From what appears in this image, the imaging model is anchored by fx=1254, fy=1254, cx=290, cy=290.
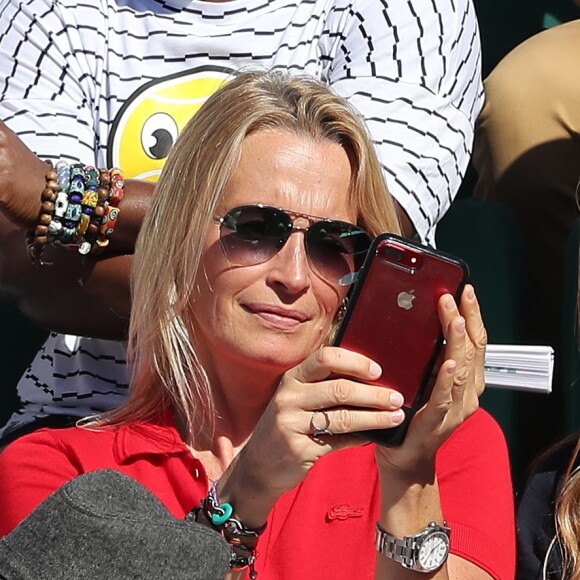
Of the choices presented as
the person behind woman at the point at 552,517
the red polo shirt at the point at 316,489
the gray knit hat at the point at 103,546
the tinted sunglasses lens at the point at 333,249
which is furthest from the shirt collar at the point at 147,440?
the gray knit hat at the point at 103,546

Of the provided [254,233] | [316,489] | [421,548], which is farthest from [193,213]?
[421,548]

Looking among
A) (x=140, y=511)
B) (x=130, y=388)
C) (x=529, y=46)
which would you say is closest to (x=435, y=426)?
(x=140, y=511)

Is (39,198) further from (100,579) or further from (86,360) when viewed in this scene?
(100,579)

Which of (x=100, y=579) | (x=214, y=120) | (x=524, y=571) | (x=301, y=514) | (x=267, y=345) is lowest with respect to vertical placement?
(x=524, y=571)

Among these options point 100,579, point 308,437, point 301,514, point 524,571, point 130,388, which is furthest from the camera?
point 130,388

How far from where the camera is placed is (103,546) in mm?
1070

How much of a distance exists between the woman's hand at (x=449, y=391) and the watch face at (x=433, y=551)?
0.28ft

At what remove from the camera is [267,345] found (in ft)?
6.31

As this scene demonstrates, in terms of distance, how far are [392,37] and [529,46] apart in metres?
0.57

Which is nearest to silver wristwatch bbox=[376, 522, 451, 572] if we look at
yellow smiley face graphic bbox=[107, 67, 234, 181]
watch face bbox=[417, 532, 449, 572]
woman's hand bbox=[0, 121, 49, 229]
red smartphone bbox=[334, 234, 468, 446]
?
watch face bbox=[417, 532, 449, 572]

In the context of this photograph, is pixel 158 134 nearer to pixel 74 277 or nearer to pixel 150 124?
pixel 150 124

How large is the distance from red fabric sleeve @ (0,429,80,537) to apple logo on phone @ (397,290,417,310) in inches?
26.3

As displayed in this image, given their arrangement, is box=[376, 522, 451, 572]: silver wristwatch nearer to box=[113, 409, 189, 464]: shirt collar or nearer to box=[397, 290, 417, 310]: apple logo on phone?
box=[397, 290, 417, 310]: apple logo on phone

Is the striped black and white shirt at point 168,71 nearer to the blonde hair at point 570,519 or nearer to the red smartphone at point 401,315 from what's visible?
the blonde hair at point 570,519
